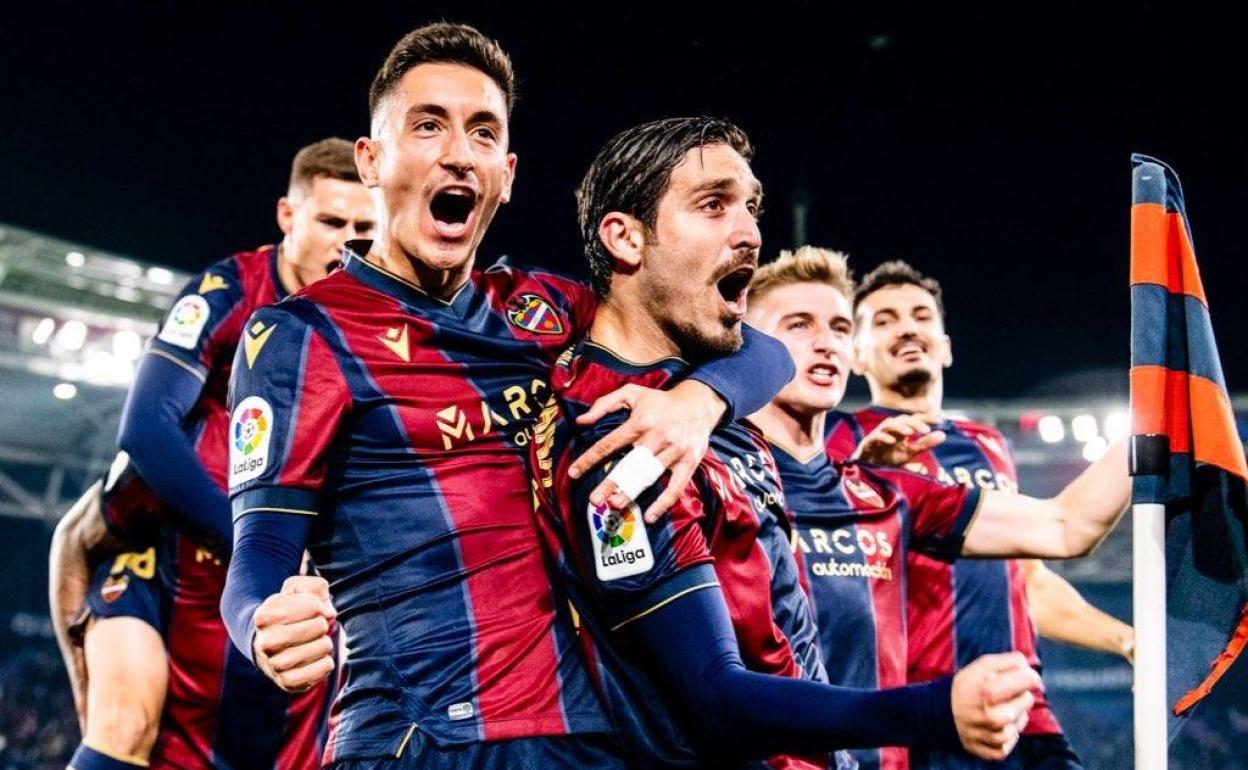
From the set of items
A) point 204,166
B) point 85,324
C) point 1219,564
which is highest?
point 204,166

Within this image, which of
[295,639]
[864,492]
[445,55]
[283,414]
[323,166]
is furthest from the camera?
[323,166]

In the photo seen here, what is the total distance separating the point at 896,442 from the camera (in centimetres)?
Result: 366

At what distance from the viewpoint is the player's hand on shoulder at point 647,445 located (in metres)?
2.04

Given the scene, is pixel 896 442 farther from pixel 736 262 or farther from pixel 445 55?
pixel 445 55

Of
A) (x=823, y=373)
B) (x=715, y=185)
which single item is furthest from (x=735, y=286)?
(x=823, y=373)

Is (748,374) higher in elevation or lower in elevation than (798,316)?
lower

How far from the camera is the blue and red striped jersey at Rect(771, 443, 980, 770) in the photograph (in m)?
3.46

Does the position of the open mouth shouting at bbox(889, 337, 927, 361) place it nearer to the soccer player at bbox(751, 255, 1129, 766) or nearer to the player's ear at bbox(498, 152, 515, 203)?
the soccer player at bbox(751, 255, 1129, 766)

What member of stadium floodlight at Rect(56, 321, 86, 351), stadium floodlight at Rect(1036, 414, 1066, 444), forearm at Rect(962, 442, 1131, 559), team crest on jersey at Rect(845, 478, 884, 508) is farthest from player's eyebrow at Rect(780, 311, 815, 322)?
stadium floodlight at Rect(1036, 414, 1066, 444)

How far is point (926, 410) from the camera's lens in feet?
17.2

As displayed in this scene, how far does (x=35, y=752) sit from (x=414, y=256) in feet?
52.0

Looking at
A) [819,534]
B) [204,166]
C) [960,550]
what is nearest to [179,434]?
[819,534]

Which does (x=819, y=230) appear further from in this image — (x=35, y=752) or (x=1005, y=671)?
(x=1005, y=671)

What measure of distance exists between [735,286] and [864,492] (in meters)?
1.35
